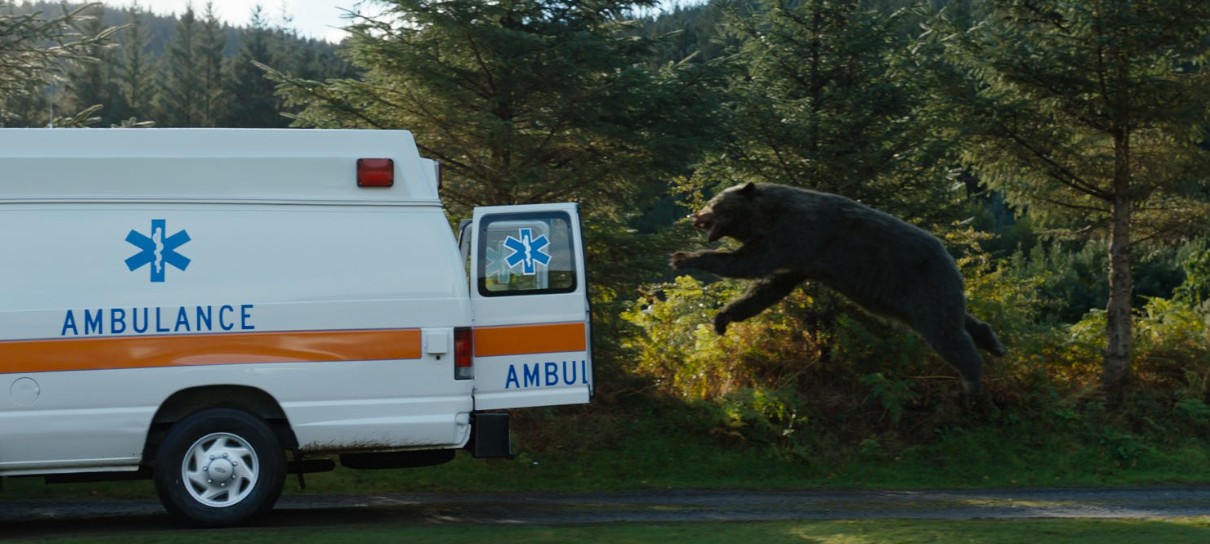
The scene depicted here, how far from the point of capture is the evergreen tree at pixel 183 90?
183 ft

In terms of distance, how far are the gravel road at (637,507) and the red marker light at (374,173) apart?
2.58 m

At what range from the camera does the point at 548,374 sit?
7.86 metres

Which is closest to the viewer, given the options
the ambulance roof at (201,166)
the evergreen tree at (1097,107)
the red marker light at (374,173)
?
the ambulance roof at (201,166)

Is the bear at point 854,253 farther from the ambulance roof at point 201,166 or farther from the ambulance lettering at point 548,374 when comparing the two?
the ambulance roof at point 201,166

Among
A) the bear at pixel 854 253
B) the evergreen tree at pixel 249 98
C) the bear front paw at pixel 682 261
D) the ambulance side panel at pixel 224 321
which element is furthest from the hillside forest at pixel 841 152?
the evergreen tree at pixel 249 98

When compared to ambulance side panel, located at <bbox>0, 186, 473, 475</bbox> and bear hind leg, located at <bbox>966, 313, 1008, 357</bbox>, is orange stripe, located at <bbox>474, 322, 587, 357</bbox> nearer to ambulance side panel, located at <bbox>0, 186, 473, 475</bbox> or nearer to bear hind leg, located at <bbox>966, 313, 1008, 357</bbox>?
ambulance side panel, located at <bbox>0, 186, 473, 475</bbox>

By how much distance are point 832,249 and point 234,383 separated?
5.00 m

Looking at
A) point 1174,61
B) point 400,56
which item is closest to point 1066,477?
point 1174,61

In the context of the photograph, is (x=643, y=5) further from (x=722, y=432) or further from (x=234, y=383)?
(x=234, y=383)

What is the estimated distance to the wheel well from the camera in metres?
7.44

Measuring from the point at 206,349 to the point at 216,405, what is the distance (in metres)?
0.48

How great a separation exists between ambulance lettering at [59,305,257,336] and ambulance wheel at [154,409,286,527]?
0.64 meters

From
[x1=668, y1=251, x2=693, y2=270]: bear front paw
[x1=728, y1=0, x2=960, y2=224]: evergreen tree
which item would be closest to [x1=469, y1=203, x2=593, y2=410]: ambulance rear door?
[x1=668, y1=251, x2=693, y2=270]: bear front paw

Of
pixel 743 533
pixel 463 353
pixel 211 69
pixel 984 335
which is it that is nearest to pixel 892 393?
pixel 984 335
